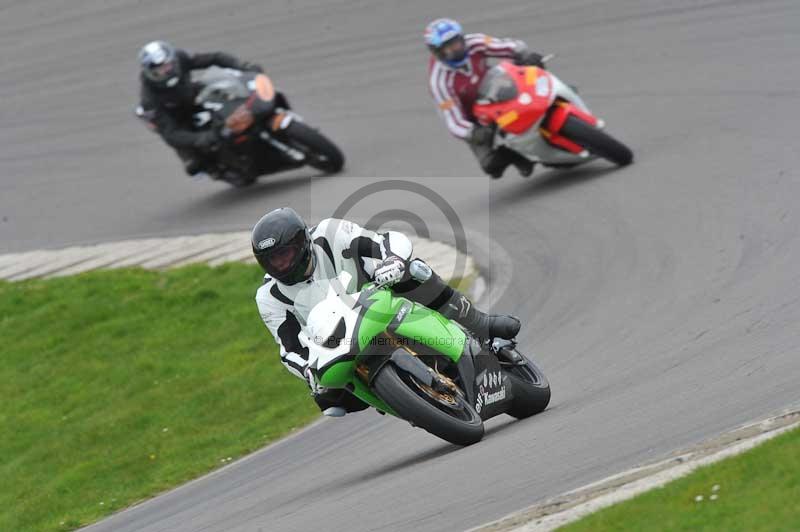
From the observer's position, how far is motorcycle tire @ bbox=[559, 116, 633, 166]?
44.8ft

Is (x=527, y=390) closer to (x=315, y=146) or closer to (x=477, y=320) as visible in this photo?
(x=477, y=320)

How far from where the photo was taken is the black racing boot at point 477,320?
26.7 feet

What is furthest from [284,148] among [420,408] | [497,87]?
[420,408]

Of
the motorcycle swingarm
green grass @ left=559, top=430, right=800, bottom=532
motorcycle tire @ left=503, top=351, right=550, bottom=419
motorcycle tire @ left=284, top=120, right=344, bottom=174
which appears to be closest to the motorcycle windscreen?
motorcycle tire @ left=284, top=120, right=344, bottom=174

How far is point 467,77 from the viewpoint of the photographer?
14398 mm

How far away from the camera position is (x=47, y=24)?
76.8 feet

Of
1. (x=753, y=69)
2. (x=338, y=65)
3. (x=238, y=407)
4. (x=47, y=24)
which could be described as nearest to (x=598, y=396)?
(x=238, y=407)

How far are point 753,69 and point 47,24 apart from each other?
12.8m

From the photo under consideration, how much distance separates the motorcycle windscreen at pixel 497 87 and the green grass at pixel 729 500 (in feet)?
27.6

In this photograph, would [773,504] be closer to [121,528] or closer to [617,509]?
[617,509]

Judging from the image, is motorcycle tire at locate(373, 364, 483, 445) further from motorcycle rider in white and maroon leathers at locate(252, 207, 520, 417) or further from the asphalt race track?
motorcycle rider in white and maroon leathers at locate(252, 207, 520, 417)

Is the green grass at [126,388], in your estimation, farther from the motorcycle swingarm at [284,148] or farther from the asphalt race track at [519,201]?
the motorcycle swingarm at [284,148]

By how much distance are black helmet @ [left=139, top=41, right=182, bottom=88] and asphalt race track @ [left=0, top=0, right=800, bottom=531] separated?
1.66 meters

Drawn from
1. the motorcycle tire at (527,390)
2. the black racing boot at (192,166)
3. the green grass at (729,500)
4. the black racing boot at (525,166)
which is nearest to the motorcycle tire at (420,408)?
the motorcycle tire at (527,390)
